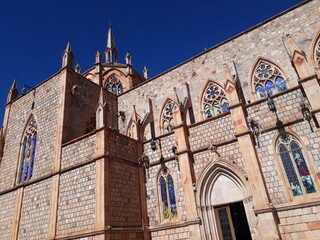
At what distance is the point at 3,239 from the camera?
1392 centimetres

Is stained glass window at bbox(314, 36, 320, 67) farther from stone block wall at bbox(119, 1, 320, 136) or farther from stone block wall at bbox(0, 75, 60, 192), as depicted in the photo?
stone block wall at bbox(0, 75, 60, 192)

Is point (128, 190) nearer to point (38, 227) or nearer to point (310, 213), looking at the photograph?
point (38, 227)

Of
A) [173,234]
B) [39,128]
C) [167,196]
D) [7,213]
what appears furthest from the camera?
[39,128]

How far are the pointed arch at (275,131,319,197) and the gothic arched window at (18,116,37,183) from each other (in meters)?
13.2

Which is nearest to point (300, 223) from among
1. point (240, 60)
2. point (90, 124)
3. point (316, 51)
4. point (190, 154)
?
point (190, 154)

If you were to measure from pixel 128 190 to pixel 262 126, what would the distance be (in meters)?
6.62

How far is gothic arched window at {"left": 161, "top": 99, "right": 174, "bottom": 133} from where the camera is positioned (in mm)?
15827

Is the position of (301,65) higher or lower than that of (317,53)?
lower

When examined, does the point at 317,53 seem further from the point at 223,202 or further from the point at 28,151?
the point at 28,151

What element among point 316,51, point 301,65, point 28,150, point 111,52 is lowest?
point 301,65

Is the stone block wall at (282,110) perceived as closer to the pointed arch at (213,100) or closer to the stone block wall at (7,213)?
the pointed arch at (213,100)

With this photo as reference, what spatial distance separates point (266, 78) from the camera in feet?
44.2

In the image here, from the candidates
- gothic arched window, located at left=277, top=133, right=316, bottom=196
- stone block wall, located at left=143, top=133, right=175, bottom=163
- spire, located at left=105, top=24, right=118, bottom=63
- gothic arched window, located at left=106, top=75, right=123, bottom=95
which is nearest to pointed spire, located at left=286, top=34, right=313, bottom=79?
gothic arched window, located at left=277, top=133, right=316, bottom=196

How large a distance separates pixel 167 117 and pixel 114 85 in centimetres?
1178
